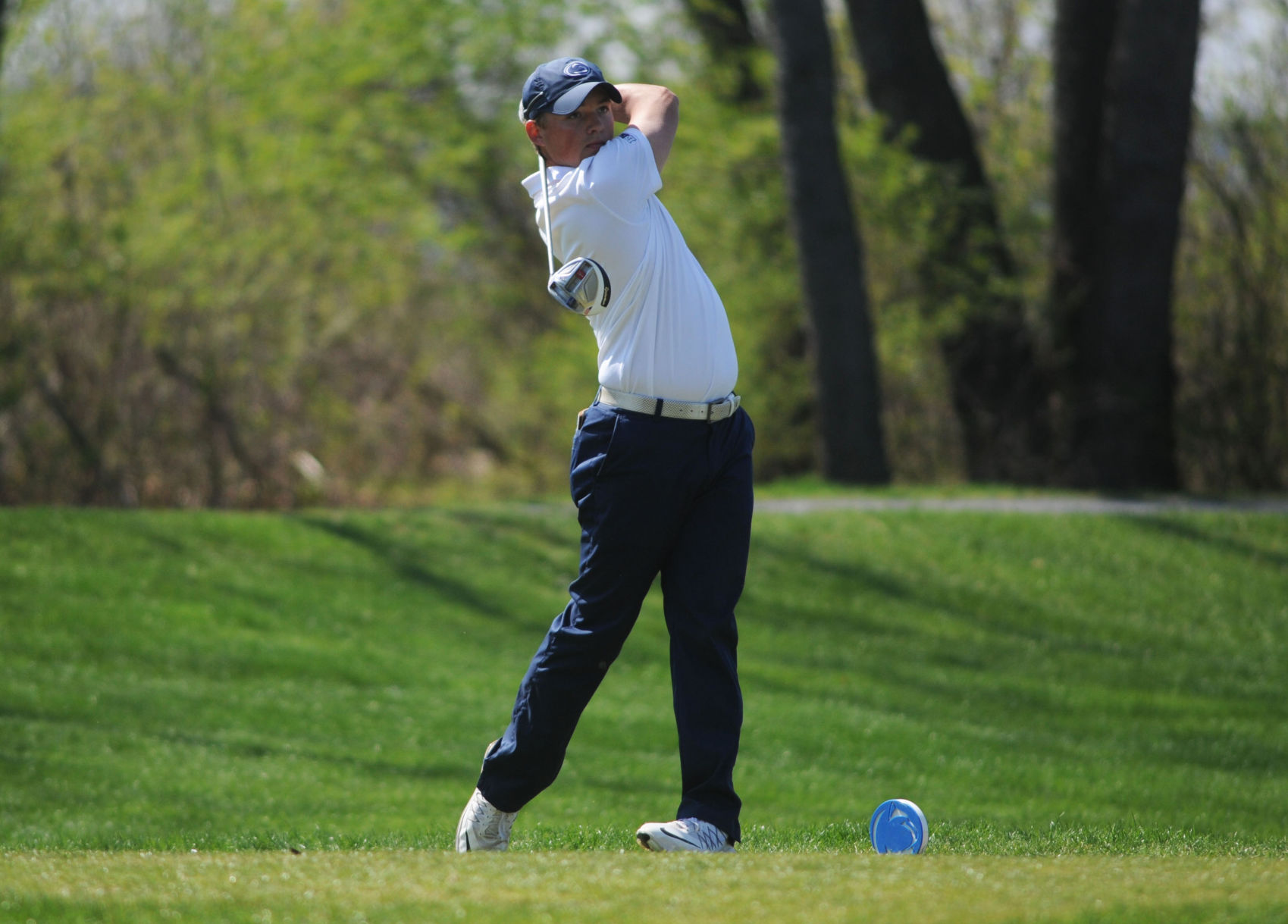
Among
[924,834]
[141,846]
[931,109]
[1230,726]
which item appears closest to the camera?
[924,834]

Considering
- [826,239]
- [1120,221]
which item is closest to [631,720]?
[826,239]

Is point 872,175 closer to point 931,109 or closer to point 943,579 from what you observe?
point 931,109

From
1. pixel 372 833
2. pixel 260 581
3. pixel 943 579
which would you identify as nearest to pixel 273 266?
pixel 260 581

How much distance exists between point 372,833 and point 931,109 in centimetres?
1144

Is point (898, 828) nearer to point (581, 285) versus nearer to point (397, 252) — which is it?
point (581, 285)

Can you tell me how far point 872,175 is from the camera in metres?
15.3

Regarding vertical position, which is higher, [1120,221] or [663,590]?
[1120,221]

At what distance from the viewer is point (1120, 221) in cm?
1338

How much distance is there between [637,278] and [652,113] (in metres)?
0.63

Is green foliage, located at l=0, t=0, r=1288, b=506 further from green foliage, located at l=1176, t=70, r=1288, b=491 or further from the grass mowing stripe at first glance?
the grass mowing stripe

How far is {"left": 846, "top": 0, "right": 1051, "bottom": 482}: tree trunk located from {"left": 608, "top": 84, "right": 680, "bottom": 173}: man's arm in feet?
35.3

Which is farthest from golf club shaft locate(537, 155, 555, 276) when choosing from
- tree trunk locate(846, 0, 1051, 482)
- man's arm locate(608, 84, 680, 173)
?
tree trunk locate(846, 0, 1051, 482)

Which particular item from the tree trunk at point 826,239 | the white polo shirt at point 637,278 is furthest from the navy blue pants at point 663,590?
the tree trunk at point 826,239

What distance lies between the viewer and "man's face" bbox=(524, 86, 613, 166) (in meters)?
4.15
